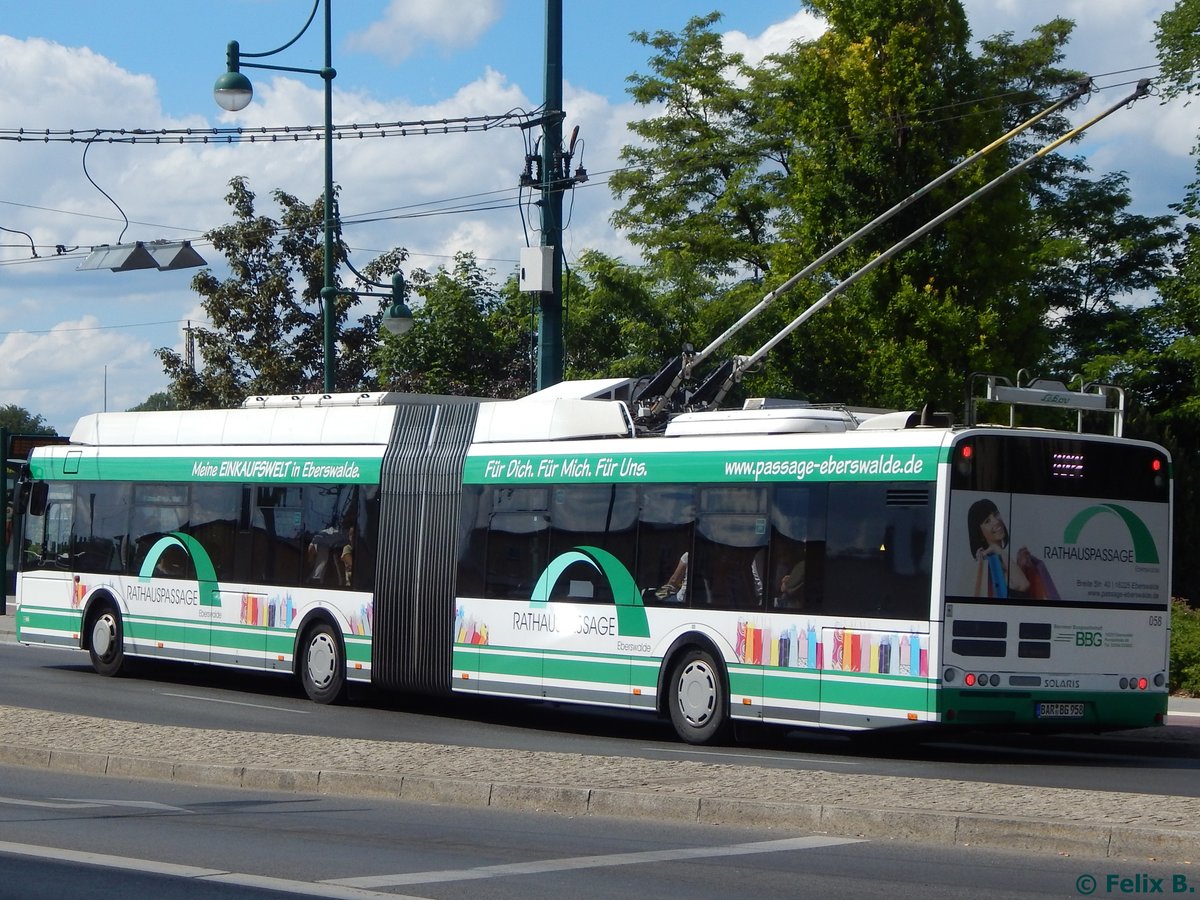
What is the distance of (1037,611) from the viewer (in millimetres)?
14352

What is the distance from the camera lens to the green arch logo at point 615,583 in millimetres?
16531

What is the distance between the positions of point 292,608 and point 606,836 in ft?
35.6

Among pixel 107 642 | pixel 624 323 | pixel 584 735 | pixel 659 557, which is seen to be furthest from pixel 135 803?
pixel 624 323

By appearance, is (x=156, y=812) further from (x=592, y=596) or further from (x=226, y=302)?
(x=226, y=302)

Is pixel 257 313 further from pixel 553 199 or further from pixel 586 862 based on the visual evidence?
pixel 586 862

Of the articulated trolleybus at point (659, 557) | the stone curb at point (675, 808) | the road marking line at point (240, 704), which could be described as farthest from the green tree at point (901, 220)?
the stone curb at point (675, 808)

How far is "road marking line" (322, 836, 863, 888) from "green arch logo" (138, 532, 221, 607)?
1279 centimetres

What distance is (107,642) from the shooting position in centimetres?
2298

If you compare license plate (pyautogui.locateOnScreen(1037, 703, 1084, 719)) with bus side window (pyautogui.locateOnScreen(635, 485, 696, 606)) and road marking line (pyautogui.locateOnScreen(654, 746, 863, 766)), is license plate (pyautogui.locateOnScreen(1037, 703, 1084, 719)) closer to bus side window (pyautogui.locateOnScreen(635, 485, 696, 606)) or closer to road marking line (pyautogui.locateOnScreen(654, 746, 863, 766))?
road marking line (pyautogui.locateOnScreen(654, 746, 863, 766))

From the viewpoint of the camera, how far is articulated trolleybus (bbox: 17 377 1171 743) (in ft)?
46.7

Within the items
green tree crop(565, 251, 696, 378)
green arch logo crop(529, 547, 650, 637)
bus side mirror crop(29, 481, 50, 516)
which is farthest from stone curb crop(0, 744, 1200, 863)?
green tree crop(565, 251, 696, 378)

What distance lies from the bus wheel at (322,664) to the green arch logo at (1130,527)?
28.2ft

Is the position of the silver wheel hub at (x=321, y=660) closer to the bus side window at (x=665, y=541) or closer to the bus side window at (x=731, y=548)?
the bus side window at (x=665, y=541)

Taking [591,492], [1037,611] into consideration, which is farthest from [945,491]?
[591,492]
